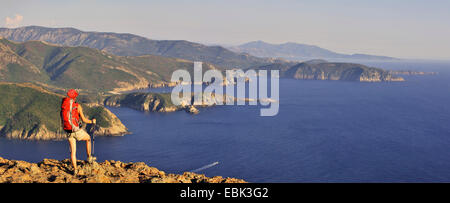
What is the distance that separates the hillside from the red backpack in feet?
466

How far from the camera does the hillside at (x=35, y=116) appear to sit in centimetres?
14938

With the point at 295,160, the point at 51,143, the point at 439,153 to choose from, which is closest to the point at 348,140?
the point at 439,153

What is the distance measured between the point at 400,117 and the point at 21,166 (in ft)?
667

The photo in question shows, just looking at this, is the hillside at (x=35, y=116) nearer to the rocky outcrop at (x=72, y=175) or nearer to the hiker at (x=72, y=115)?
the rocky outcrop at (x=72, y=175)

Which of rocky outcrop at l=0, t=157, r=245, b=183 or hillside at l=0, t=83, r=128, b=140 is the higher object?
rocky outcrop at l=0, t=157, r=245, b=183

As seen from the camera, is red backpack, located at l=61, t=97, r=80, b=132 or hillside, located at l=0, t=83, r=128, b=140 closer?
red backpack, located at l=61, t=97, r=80, b=132

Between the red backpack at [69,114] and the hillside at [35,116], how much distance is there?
466ft

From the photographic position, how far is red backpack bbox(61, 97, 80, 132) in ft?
54.5

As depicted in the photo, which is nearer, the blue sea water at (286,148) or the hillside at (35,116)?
the blue sea water at (286,148)

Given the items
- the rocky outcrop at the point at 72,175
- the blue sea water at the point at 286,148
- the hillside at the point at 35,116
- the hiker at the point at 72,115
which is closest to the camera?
the hiker at the point at 72,115

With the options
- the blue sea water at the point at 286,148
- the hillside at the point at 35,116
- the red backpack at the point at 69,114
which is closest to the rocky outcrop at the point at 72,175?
the red backpack at the point at 69,114

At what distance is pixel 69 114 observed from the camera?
1681 centimetres

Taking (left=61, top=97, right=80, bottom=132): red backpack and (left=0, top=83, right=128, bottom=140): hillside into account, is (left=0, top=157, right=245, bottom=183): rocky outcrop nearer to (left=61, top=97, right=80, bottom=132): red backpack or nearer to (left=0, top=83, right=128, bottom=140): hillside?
(left=61, top=97, right=80, bottom=132): red backpack

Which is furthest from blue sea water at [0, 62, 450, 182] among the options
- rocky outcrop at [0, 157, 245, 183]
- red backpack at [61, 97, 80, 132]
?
red backpack at [61, 97, 80, 132]
